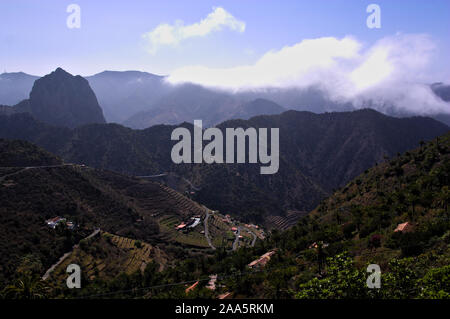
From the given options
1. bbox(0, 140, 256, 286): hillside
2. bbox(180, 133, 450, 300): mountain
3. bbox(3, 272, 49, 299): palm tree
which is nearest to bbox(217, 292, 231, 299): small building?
bbox(180, 133, 450, 300): mountain

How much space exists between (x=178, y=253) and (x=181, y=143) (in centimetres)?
12414

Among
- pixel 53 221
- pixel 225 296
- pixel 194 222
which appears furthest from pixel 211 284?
pixel 194 222

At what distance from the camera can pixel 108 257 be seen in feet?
201

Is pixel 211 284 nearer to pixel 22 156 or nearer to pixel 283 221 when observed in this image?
pixel 22 156

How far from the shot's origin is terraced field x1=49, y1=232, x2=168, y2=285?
54.5 m

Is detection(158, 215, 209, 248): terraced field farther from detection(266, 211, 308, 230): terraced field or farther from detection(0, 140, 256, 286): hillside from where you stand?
detection(266, 211, 308, 230): terraced field

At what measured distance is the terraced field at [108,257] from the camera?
54.5 meters

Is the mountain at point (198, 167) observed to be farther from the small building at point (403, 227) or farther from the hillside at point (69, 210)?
the small building at point (403, 227)

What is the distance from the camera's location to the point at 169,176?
16888 cm

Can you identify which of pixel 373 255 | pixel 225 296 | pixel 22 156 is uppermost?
pixel 22 156

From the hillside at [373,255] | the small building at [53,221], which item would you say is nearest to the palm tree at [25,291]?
the hillside at [373,255]
